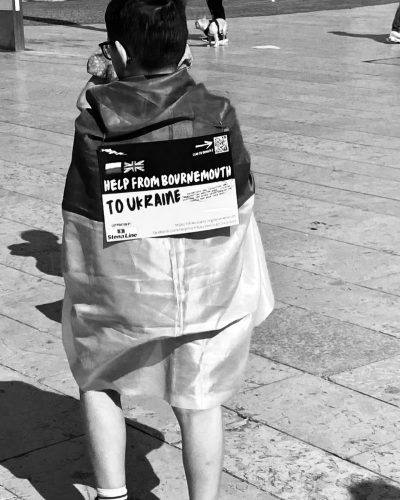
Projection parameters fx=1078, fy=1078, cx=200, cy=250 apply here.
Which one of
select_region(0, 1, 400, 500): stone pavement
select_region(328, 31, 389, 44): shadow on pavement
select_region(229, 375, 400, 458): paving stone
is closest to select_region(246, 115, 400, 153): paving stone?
select_region(0, 1, 400, 500): stone pavement

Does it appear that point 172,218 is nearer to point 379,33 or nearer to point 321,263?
point 321,263

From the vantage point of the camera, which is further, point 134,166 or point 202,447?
point 202,447

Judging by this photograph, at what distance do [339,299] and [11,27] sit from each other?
1108cm

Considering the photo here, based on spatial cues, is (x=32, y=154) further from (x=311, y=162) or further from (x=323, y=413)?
(x=323, y=413)

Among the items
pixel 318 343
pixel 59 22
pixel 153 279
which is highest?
pixel 153 279

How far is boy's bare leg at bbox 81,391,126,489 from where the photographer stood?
116 inches

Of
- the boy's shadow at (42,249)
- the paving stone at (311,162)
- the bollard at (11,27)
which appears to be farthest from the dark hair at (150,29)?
the bollard at (11,27)

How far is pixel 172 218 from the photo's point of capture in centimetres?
281

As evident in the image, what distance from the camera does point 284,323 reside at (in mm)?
4777

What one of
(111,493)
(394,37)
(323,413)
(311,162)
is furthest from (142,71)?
(394,37)

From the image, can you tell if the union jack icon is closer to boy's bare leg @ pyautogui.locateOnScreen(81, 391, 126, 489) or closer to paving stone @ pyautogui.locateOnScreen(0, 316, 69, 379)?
boy's bare leg @ pyautogui.locateOnScreen(81, 391, 126, 489)

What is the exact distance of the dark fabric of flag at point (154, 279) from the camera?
2.79 meters

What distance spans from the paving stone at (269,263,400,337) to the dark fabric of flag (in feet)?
6.29

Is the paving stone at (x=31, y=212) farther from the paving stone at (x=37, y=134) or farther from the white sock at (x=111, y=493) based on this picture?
the white sock at (x=111, y=493)
